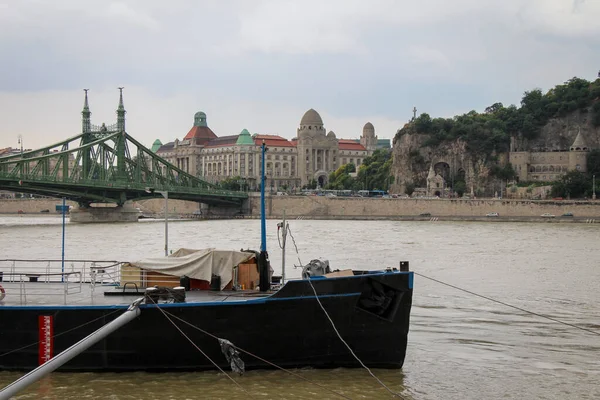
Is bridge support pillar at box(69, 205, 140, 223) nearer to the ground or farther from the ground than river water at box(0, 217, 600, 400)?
farther from the ground

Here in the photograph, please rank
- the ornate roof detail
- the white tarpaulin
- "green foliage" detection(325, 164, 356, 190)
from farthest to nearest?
the ornate roof detail, "green foliage" detection(325, 164, 356, 190), the white tarpaulin

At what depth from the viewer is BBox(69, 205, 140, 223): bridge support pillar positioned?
3196 inches

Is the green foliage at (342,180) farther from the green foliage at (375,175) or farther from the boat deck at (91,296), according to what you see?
the boat deck at (91,296)

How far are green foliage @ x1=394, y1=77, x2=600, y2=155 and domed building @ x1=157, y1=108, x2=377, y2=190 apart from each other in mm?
42667

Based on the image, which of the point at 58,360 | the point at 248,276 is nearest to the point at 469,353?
the point at 248,276

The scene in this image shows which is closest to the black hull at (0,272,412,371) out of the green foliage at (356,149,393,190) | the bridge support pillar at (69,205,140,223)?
the bridge support pillar at (69,205,140,223)

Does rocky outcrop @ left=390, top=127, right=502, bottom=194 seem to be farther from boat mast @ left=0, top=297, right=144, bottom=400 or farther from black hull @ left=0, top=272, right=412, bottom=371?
boat mast @ left=0, top=297, right=144, bottom=400

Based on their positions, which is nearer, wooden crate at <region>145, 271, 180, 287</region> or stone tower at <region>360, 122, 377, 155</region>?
wooden crate at <region>145, 271, 180, 287</region>

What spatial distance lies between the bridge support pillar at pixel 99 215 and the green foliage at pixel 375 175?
52240 millimetres

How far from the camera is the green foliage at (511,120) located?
114m

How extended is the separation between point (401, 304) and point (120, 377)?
4814 mm

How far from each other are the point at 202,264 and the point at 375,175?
12008cm

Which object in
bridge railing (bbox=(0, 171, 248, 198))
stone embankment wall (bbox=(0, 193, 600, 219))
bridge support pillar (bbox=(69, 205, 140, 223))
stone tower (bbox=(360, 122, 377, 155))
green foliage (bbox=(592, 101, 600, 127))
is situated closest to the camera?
bridge railing (bbox=(0, 171, 248, 198))

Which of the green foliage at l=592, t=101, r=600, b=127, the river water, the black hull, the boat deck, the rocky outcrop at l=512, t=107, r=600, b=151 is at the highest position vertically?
the green foliage at l=592, t=101, r=600, b=127
